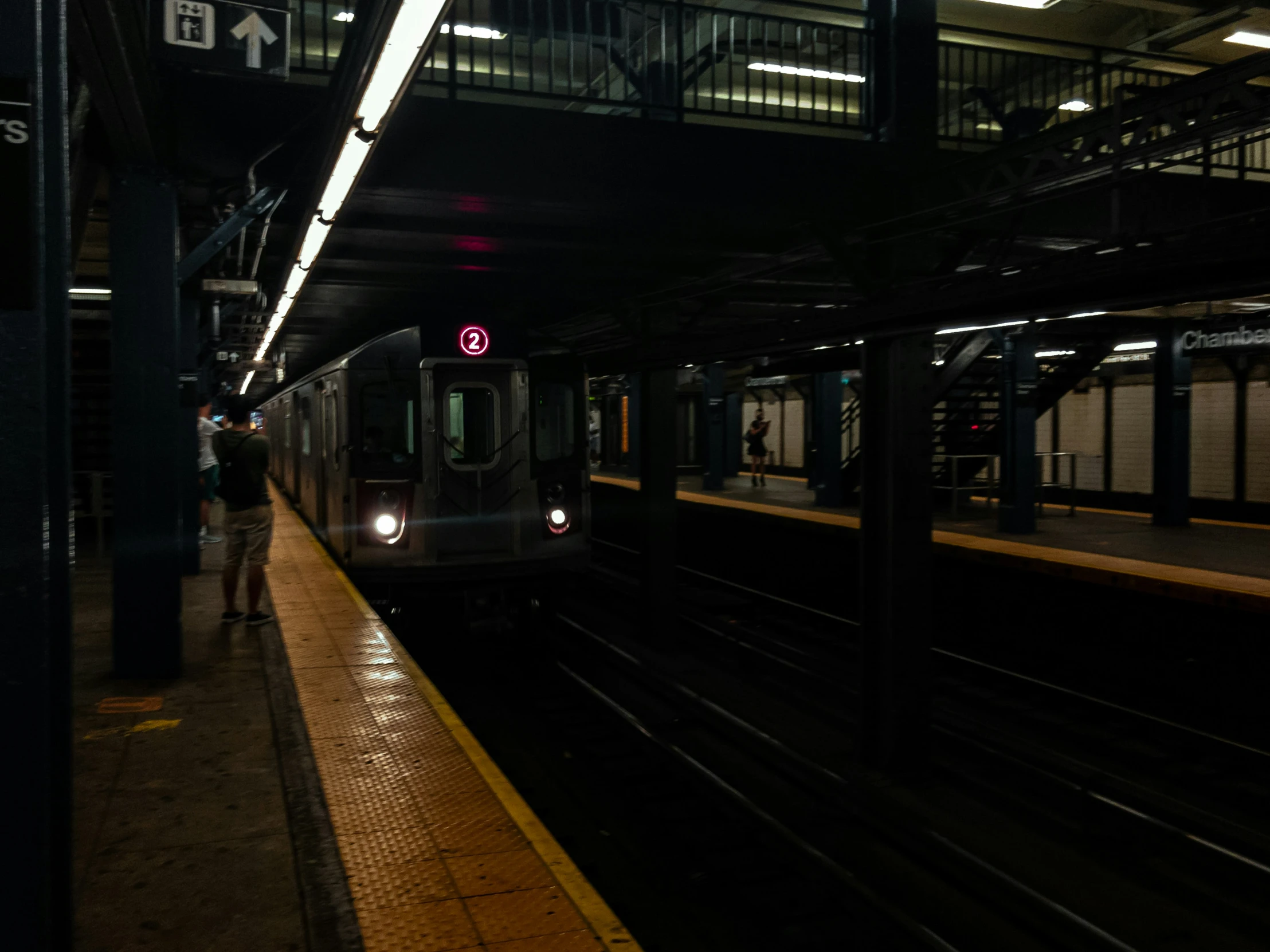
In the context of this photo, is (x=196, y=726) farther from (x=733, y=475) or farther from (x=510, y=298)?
(x=733, y=475)

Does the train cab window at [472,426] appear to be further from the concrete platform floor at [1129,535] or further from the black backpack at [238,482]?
the concrete platform floor at [1129,535]

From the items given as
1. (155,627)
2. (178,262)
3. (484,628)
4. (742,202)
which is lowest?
(484,628)

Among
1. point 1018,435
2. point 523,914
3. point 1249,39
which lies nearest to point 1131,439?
point 1018,435

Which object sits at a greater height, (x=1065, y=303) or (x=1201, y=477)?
(x=1065, y=303)

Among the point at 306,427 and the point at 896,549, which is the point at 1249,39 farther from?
the point at 306,427

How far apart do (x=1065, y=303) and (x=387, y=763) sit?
3588 millimetres

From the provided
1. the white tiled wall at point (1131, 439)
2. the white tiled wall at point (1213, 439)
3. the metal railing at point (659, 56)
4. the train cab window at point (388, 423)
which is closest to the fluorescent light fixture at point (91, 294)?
the metal railing at point (659, 56)

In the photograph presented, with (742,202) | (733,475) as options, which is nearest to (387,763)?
(742,202)

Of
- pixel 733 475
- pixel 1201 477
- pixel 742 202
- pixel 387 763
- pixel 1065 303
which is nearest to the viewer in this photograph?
pixel 387 763

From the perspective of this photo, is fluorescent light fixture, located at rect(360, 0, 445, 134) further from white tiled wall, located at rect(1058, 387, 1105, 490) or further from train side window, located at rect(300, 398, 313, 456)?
white tiled wall, located at rect(1058, 387, 1105, 490)

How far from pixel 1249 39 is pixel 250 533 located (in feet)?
38.4

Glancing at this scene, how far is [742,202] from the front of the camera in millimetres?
6707

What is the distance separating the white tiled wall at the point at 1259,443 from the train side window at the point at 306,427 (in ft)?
38.9

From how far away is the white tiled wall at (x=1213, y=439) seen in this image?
14031 mm
